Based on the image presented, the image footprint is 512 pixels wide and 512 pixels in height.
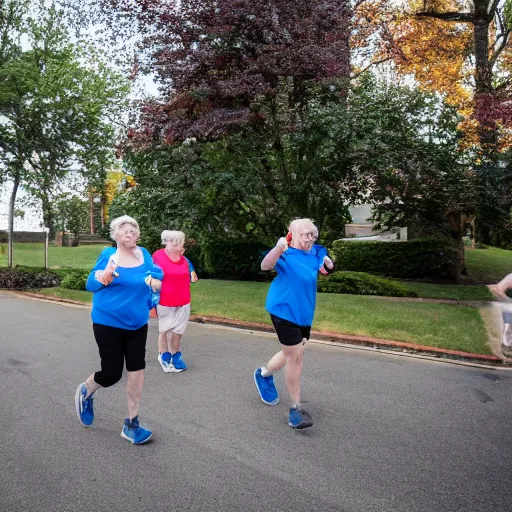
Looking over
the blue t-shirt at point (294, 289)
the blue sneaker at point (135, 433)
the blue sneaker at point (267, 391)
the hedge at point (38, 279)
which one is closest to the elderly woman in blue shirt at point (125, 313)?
the blue sneaker at point (135, 433)

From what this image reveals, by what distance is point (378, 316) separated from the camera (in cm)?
1006

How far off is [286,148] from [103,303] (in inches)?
477

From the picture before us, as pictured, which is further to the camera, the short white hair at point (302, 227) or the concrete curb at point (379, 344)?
the concrete curb at point (379, 344)

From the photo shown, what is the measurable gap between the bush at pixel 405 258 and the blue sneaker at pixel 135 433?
11839 mm

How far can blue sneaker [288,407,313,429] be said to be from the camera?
4.57 m

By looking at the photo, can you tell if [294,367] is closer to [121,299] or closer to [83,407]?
[121,299]

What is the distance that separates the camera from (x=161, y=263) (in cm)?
656

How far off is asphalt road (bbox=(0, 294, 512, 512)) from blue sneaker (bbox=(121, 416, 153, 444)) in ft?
0.20

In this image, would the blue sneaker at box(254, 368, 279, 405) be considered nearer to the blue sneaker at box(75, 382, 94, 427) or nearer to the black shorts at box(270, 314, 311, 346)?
the black shorts at box(270, 314, 311, 346)

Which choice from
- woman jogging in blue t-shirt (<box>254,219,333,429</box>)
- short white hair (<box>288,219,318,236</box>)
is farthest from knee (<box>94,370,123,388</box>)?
short white hair (<box>288,219,318,236</box>)

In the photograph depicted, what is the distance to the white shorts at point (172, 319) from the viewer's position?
6.52 meters

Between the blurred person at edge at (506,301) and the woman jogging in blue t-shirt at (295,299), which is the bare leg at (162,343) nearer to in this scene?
the woman jogging in blue t-shirt at (295,299)

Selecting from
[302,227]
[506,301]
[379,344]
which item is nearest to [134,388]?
[302,227]

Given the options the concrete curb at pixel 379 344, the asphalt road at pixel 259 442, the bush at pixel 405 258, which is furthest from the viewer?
the bush at pixel 405 258
